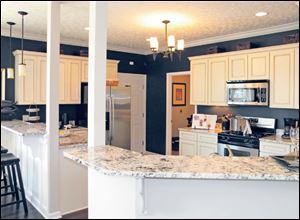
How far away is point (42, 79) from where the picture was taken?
449 cm

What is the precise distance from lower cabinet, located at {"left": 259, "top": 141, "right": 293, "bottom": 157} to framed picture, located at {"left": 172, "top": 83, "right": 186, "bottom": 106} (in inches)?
168

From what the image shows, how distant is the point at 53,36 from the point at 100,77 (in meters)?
1.30

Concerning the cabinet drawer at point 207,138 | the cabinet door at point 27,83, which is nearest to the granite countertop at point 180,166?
the cabinet drawer at point 207,138

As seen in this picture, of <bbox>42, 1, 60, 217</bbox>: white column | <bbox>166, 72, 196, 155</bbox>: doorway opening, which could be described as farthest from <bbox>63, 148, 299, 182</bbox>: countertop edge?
<bbox>166, 72, 196, 155</bbox>: doorway opening

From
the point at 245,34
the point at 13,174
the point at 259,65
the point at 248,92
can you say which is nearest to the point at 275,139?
the point at 248,92

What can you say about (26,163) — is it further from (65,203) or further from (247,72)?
(247,72)

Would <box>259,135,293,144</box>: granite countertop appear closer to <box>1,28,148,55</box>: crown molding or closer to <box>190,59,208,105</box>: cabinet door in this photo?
<box>190,59,208,105</box>: cabinet door

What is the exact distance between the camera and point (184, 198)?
5.11 feet

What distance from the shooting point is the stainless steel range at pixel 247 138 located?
152 inches

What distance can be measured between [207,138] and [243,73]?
1172 millimetres

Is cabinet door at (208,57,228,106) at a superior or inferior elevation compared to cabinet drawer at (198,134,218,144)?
superior

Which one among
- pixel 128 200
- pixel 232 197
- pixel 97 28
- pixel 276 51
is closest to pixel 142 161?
pixel 128 200

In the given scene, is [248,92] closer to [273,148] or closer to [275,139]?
[275,139]

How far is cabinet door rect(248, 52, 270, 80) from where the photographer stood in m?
3.85
